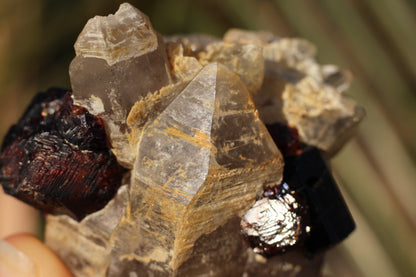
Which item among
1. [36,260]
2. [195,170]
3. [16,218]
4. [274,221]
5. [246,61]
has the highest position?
[246,61]

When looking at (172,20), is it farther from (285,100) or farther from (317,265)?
(317,265)

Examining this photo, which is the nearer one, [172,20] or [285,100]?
[285,100]

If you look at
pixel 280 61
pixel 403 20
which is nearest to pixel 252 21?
pixel 403 20

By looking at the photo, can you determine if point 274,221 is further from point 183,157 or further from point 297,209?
point 183,157

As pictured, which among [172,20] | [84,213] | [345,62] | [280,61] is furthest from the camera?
[172,20]

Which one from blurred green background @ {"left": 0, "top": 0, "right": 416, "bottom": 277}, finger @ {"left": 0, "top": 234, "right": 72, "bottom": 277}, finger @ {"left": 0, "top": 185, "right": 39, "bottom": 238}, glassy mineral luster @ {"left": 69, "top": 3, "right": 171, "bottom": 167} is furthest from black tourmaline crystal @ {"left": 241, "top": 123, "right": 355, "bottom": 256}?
finger @ {"left": 0, "top": 185, "right": 39, "bottom": 238}

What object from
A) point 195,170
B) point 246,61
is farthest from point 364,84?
point 195,170
